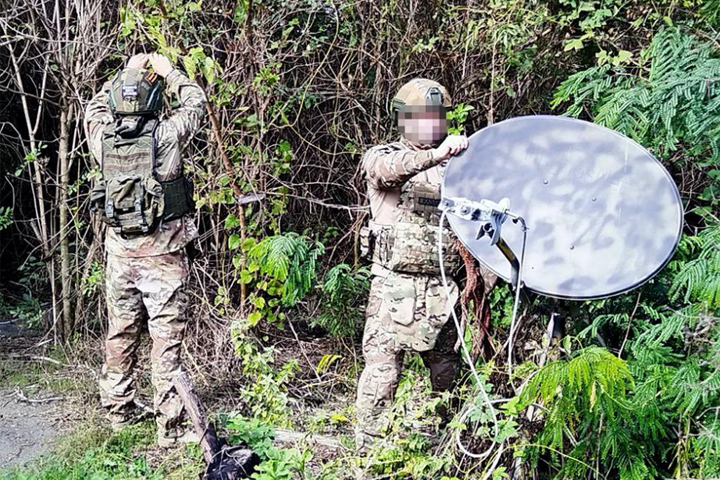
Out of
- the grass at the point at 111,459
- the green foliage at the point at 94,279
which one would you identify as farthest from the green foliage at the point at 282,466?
the green foliage at the point at 94,279

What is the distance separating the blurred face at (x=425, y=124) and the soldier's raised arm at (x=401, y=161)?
0.46ft

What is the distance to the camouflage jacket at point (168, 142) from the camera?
13.3 feet

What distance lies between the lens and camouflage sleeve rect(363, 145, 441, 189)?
127 inches

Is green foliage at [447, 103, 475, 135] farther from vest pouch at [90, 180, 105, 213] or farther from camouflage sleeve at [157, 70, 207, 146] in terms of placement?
vest pouch at [90, 180, 105, 213]

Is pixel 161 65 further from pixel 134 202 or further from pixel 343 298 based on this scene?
pixel 343 298

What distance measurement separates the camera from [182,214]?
4.19 metres

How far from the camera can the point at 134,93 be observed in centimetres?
392

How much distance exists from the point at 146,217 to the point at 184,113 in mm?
612

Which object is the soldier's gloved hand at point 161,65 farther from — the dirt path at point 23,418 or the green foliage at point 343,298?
the dirt path at point 23,418

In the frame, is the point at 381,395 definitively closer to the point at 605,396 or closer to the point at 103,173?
the point at 605,396

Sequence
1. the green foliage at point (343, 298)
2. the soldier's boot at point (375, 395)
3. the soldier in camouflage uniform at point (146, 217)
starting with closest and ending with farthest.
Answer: the soldier's boot at point (375, 395) → the soldier in camouflage uniform at point (146, 217) → the green foliage at point (343, 298)

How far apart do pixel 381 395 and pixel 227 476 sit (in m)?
0.85

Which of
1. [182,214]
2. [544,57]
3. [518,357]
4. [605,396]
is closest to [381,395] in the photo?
[518,357]

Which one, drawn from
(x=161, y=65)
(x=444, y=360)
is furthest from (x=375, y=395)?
(x=161, y=65)
